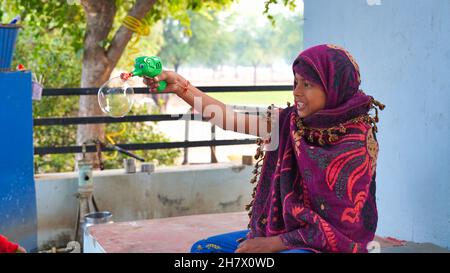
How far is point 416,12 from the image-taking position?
3.26m

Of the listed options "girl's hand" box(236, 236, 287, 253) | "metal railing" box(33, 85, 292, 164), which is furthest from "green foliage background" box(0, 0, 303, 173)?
"girl's hand" box(236, 236, 287, 253)

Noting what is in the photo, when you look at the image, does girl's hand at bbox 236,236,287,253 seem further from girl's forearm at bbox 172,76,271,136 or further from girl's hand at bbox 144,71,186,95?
girl's hand at bbox 144,71,186,95

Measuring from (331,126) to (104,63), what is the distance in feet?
16.8

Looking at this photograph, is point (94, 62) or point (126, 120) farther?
point (94, 62)

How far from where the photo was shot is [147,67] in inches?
99.6

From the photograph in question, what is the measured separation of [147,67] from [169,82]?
19cm

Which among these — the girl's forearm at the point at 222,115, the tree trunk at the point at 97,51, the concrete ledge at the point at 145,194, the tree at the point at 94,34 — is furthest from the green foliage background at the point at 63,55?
the girl's forearm at the point at 222,115

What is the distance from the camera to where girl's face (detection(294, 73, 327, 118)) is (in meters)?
2.46

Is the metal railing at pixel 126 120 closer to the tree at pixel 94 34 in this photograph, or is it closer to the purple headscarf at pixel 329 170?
the tree at pixel 94 34

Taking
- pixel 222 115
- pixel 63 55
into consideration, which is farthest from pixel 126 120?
pixel 222 115

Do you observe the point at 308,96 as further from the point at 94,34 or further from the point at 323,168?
the point at 94,34

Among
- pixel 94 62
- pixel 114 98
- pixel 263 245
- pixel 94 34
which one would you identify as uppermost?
pixel 94 34
